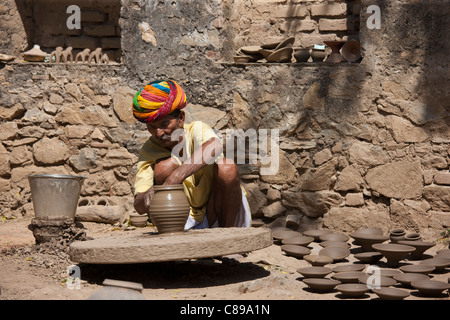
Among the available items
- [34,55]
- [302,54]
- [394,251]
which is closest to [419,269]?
[394,251]

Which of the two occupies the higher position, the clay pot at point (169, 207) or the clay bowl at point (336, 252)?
the clay pot at point (169, 207)

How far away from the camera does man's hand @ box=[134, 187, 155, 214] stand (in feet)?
13.1

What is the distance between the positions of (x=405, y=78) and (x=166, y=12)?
222 centimetres

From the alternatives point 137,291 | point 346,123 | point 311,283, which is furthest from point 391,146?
point 137,291

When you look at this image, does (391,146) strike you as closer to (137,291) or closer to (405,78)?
(405,78)

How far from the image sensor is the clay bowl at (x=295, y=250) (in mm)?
4316

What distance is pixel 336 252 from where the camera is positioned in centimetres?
426

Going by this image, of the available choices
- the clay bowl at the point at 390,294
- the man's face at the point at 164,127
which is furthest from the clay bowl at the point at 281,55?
the clay bowl at the point at 390,294

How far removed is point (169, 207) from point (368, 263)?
1.48 metres

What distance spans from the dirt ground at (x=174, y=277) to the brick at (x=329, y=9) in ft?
7.93

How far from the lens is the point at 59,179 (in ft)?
16.5

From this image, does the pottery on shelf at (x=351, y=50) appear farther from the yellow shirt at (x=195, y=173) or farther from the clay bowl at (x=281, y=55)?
the yellow shirt at (x=195, y=173)

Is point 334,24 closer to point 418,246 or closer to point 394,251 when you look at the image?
point 418,246

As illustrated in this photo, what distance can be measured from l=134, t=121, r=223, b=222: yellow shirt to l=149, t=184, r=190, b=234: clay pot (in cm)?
39
